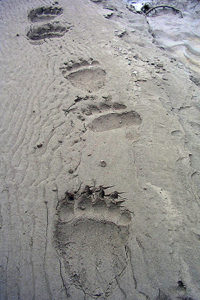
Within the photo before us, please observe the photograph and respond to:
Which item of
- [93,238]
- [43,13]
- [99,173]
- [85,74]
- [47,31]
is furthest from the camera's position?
[43,13]

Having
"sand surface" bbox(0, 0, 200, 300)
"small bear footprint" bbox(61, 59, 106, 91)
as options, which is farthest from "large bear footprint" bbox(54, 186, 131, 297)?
"small bear footprint" bbox(61, 59, 106, 91)

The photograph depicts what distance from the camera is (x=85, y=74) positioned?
3641 millimetres

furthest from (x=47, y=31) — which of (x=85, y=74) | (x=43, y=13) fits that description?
(x=85, y=74)

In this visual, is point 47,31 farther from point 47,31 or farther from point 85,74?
point 85,74

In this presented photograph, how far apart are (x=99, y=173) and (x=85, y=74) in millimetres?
1868

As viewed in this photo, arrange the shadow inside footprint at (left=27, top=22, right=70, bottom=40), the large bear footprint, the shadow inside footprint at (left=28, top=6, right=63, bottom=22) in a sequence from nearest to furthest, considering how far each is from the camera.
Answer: the large bear footprint
the shadow inside footprint at (left=27, top=22, right=70, bottom=40)
the shadow inside footprint at (left=28, top=6, right=63, bottom=22)

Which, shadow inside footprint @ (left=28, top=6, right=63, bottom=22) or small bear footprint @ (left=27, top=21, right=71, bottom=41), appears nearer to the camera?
small bear footprint @ (left=27, top=21, right=71, bottom=41)

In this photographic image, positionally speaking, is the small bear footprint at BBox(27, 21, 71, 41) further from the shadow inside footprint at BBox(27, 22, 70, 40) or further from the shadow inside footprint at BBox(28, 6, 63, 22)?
the shadow inside footprint at BBox(28, 6, 63, 22)

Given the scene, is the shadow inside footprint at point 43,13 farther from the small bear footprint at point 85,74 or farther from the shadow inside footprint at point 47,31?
the small bear footprint at point 85,74

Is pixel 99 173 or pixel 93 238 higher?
pixel 99 173

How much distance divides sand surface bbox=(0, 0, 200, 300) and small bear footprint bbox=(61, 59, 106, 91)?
17 mm

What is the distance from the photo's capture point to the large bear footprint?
1844mm

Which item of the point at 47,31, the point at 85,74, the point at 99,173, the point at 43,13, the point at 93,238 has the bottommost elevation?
the point at 93,238

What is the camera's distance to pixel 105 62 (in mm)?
3797
